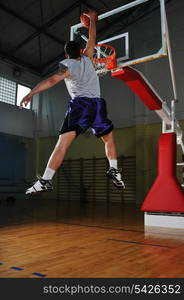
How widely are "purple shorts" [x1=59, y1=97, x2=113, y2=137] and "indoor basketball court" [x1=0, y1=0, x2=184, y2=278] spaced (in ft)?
3.33

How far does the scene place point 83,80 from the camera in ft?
8.96

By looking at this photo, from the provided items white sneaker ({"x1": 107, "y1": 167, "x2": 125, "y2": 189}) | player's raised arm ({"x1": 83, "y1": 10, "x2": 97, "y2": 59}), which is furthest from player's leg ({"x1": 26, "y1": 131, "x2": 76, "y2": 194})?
player's raised arm ({"x1": 83, "y1": 10, "x2": 97, "y2": 59})

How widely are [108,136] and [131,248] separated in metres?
1.18

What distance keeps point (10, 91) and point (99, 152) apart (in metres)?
4.91

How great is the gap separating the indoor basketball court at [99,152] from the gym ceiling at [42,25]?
4 centimetres

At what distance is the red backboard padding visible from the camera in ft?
11.7

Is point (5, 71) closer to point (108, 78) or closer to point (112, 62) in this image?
point (108, 78)

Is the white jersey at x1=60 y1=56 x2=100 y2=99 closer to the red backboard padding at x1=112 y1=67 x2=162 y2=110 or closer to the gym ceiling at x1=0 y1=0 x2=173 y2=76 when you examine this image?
the red backboard padding at x1=112 y1=67 x2=162 y2=110

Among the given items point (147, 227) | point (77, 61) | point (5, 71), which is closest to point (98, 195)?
point (5, 71)

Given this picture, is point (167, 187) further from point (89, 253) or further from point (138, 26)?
point (138, 26)

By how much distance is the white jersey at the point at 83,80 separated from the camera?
105 inches

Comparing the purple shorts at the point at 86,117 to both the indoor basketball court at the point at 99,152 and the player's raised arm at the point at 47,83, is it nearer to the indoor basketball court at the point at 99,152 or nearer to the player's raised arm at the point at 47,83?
the player's raised arm at the point at 47,83

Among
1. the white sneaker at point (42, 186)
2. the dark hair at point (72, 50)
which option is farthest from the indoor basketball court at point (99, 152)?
the dark hair at point (72, 50)

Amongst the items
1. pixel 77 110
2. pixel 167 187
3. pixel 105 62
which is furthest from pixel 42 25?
pixel 77 110
